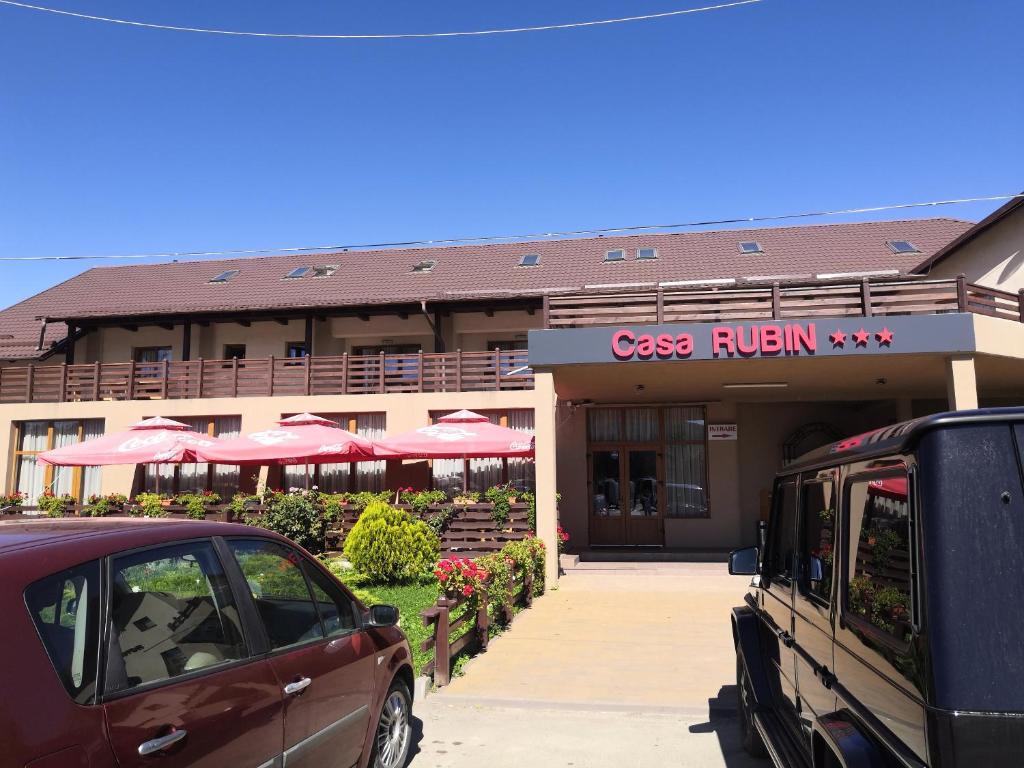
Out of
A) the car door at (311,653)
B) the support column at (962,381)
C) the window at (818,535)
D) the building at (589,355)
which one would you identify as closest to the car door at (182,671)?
the car door at (311,653)

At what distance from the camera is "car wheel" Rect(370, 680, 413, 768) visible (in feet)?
13.4

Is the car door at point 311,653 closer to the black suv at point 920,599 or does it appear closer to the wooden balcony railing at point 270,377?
the black suv at point 920,599

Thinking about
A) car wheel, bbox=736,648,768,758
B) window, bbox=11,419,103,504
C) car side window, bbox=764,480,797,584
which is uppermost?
window, bbox=11,419,103,504

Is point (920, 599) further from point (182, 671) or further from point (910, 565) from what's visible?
point (182, 671)

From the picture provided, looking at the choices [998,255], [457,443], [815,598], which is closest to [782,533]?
[815,598]

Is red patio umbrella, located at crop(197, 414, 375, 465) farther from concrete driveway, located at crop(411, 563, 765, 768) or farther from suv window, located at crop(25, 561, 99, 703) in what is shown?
suv window, located at crop(25, 561, 99, 703)

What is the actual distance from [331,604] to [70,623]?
66.5 inches

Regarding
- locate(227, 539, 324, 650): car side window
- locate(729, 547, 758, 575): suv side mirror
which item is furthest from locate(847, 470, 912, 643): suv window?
locate(227, 539, 324, 650): car side window

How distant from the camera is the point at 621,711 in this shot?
Answer: 5.67 meters

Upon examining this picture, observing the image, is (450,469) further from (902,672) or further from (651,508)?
(902,672)

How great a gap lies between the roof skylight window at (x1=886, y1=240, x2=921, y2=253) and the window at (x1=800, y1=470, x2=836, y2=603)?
66.1 ft

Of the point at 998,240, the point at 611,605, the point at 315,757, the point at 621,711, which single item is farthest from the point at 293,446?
the point at 998,240

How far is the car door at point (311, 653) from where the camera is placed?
3162mm

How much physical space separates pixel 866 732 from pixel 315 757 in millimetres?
2280
